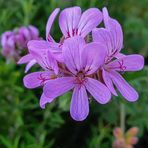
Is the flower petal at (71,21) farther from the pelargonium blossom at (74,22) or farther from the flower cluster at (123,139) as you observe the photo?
the flower cluster at (123,139)

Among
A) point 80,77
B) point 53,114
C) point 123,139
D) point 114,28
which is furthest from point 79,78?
point 53,114

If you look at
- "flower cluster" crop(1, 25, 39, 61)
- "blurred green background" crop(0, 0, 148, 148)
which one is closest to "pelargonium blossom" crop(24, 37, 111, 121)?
"blurred green background" crop(0, 0, 148, 148)

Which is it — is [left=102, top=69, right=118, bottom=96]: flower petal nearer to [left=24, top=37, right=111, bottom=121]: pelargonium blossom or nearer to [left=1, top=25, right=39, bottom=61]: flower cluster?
[left=24, top=37, right=111, bottom=121]: pelargonium blossom

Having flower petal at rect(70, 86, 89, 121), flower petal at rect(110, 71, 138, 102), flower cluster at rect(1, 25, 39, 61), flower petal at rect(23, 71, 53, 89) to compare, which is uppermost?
flower petal at rect(23, 71, 53, 89)

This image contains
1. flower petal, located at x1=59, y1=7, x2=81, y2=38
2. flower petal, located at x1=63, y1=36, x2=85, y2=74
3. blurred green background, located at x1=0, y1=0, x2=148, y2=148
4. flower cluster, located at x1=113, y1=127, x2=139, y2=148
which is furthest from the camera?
blurred green background, located at x1=0, y1=0, x2=148, y2=148

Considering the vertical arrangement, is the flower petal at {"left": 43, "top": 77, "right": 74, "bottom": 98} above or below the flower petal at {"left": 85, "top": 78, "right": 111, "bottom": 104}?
above

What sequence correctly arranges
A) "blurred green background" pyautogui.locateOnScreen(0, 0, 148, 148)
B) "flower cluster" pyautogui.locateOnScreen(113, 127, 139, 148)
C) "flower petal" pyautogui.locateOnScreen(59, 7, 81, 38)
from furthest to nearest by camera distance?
"blurred green background" pyautogui.locateOnScreen(0, 0, 148, 148)
"flower cluster" pyautogui.locateOnScreen(113, 127, 139, 148)
"flower petal" pyautogui.locateOnScreen(59, 7, 81, 38)
